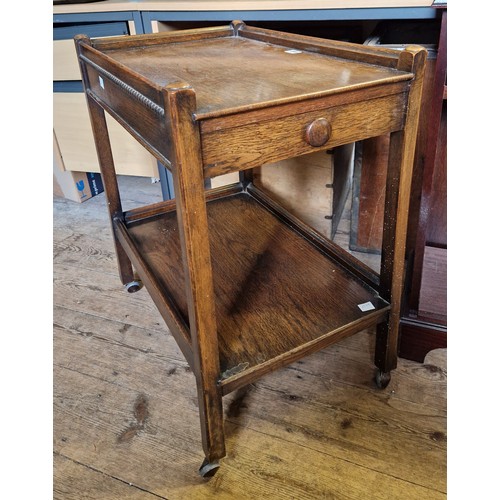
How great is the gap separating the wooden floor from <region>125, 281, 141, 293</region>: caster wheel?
137 millimetres

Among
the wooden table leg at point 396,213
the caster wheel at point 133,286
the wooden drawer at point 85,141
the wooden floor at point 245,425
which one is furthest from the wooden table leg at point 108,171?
the wooden table leg at point 396,213

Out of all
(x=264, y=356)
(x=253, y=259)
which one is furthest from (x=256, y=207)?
(x=264, y=356)

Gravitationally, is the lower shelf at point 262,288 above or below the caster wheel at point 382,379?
above

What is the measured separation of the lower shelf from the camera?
0.96 m

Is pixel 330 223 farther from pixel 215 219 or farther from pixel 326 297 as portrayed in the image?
pixel 326 297

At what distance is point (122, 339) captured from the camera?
1.35 meters

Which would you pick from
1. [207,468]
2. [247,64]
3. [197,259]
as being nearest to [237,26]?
[247,64]

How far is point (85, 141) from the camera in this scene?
1.88m

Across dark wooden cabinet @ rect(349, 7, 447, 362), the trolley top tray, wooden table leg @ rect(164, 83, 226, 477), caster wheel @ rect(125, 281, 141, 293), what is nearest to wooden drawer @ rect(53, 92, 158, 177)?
caster wheel @ rect(125, 281, 141, 293)

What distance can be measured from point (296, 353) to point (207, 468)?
0.29 meters

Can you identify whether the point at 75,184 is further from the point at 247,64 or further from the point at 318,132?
the point at 318,132

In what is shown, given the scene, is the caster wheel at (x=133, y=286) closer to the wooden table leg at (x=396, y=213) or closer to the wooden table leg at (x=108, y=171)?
the wooden table leg at (x=108, y=171)

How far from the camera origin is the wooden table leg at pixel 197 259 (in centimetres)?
65

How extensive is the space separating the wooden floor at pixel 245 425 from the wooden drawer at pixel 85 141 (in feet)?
2.12
